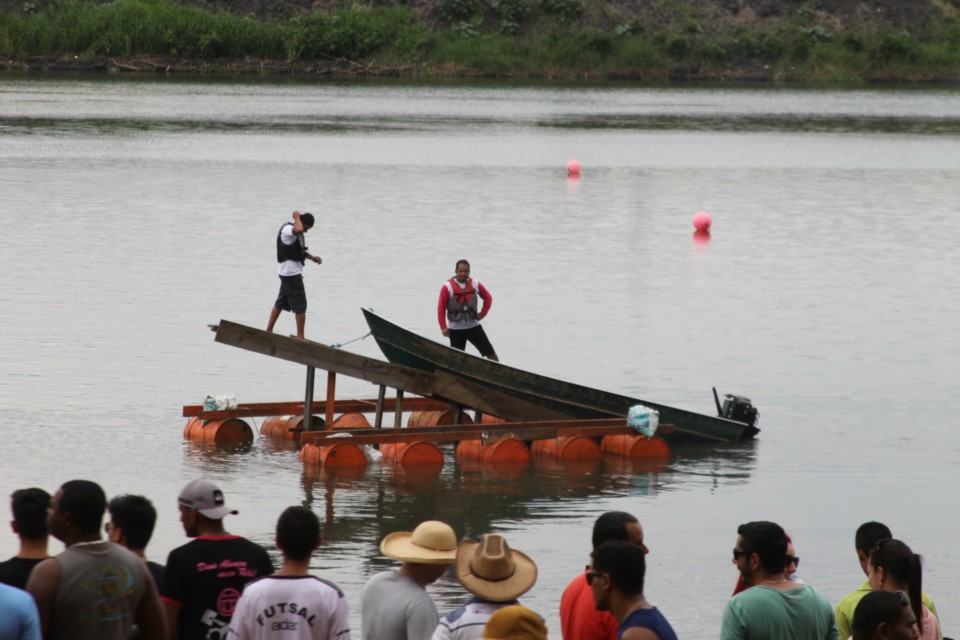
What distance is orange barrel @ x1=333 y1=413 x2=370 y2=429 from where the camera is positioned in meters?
18.5

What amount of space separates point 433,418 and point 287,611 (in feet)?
37.8

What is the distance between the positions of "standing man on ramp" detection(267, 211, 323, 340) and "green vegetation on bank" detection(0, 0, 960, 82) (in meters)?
71.7

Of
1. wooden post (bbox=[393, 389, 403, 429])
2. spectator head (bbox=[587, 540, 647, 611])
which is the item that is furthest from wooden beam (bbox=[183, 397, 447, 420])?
spectator head (bbox=[587, 540, 647, 611])

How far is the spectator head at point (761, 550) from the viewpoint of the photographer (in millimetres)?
7805

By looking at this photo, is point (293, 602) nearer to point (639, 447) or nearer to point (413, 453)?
point (413, 453)

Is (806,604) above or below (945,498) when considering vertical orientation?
above

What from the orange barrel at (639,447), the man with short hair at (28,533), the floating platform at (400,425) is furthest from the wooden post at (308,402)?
the man with short hair at (28,533)

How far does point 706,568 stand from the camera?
1398 centimetres

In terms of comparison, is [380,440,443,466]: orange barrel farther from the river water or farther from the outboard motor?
the outboard motor

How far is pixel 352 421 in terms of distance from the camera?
731 inches

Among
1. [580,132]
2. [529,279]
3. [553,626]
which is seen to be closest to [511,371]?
[553,626]

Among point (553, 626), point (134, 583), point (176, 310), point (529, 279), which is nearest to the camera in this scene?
point (134, 583)

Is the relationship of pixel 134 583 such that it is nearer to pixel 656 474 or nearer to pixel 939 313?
pixel 656 474

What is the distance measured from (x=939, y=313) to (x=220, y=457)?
14673 mm
